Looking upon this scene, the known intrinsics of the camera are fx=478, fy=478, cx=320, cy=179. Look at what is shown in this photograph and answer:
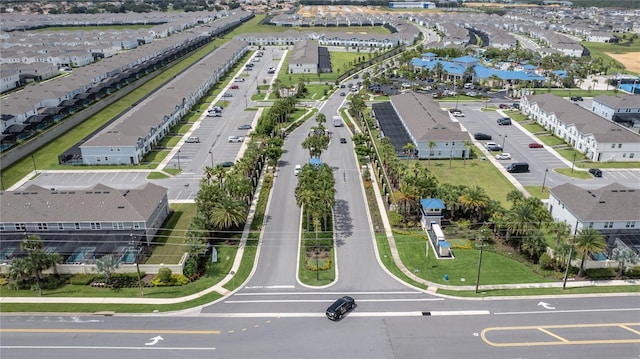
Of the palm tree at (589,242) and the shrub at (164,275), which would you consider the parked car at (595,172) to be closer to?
the palm tree at (589,242)

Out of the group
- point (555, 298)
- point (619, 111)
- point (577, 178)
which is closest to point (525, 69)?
point (619, 111)

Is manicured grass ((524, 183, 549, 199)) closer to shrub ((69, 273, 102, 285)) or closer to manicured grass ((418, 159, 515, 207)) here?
manicured grass ((418, 159, 515, 207))

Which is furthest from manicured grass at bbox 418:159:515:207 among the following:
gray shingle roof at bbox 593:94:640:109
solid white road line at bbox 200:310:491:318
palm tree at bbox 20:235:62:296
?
palm tree at bbox 20:235:62:296

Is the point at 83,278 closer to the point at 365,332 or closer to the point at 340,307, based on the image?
the point at 340,307

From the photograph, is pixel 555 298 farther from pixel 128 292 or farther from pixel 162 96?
pixel 162 96

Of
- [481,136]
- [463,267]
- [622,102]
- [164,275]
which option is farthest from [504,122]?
[164,275]
